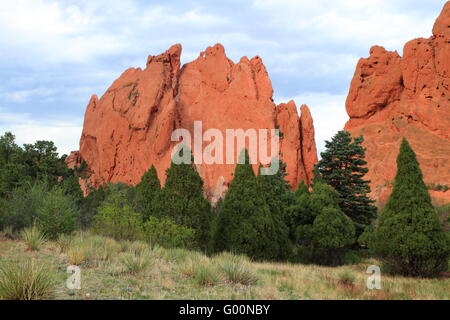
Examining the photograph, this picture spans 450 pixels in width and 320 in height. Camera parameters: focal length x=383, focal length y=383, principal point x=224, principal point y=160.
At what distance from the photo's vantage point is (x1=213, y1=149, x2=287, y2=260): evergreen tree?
17984 mm

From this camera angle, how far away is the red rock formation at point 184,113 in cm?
5994

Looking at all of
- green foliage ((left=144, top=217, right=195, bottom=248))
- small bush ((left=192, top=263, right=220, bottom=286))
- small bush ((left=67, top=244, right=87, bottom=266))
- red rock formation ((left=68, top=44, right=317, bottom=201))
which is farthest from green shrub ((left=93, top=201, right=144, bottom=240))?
red rock formation ((left=68, top=44, right=317, bottom=201))

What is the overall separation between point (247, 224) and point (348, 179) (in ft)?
50.9

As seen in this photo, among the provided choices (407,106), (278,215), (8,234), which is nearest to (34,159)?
(8,234)

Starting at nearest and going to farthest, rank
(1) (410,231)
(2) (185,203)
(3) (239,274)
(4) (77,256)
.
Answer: (3) (239,274), (4) (77,256), (1) (410,231), (2) (185,203)

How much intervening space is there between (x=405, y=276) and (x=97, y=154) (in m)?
60.2

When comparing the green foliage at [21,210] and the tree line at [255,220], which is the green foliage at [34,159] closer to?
the tree line at [255,220]

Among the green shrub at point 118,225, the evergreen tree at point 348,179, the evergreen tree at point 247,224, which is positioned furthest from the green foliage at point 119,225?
the evergreen tree at point 348,179

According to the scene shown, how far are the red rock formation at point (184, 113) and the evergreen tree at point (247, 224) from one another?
38.0 metres

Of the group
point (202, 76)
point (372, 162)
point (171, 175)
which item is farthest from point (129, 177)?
point (171, 175)

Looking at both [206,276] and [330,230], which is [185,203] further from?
[206,276]

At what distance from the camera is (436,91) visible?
55844mm

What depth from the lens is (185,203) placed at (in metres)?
19.0
